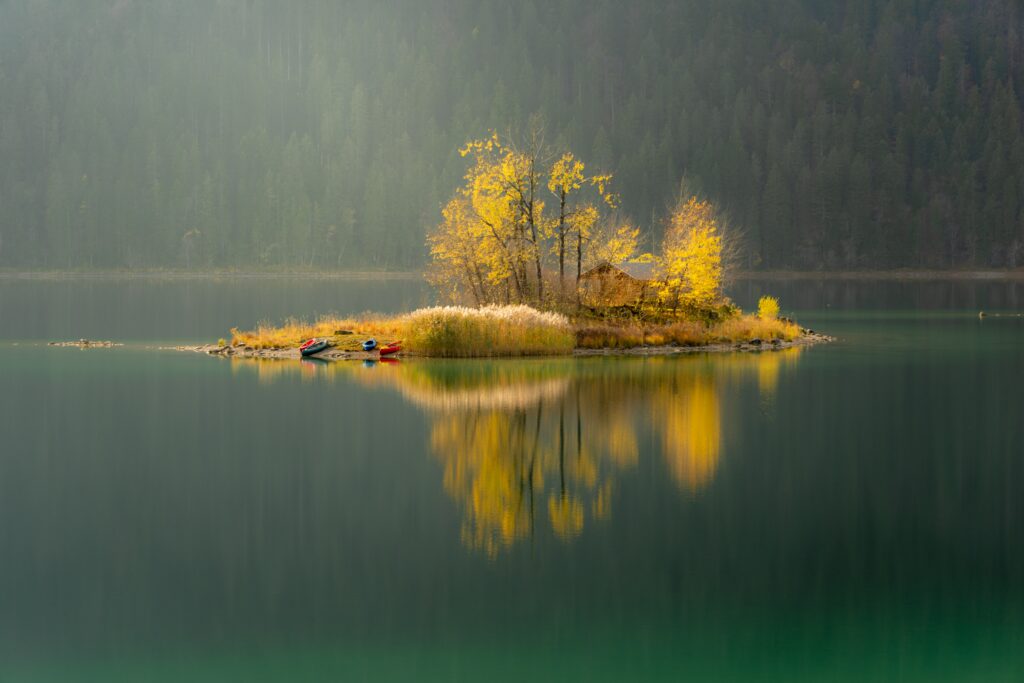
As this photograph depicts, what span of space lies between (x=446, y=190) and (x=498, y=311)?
15042cm

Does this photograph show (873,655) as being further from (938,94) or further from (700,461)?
(938,94)

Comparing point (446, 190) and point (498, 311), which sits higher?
point (446, 190)

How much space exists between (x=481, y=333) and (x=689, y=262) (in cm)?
1082

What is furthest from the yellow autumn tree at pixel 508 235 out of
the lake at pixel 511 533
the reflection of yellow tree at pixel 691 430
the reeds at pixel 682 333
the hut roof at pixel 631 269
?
the lake at pixel 511 533

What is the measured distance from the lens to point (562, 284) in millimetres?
45938

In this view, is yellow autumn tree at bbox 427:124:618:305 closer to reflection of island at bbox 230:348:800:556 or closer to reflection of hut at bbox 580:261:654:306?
reflection of hut at bbox 580:261:654:306

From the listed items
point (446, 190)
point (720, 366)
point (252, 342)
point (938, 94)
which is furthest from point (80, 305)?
point (938, 94)

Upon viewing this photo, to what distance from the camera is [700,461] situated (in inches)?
787

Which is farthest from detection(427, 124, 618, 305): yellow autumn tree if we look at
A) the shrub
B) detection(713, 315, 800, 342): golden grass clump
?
the shrub

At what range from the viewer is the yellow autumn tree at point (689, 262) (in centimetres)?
4675

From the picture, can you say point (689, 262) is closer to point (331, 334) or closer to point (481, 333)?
point (481, 333)

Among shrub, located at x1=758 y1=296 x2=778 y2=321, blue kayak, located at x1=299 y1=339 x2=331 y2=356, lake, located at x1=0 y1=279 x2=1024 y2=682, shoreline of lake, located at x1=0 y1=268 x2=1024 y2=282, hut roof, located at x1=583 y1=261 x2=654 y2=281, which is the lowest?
lake, located at x1=0 y1=279 x2=1024 y2=682

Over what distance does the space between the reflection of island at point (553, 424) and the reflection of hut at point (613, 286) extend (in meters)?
7.59

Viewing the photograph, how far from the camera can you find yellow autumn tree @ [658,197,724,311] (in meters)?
46.8
